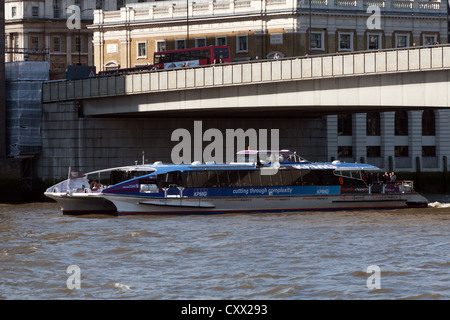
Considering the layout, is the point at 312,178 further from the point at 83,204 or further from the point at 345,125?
the point at 345,125

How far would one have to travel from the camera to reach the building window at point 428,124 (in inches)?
3418

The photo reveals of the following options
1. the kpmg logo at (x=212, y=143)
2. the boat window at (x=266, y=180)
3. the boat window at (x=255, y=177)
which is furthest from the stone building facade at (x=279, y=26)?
the boat window at (x=255, y=177)

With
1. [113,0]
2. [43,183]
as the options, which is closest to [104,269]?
[43,183]

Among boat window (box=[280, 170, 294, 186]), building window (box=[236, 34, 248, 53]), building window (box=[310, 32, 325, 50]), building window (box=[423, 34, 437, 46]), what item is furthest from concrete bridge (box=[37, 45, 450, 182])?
building window (box=[423, 34, 437, 46])

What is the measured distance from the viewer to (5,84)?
66375 mm

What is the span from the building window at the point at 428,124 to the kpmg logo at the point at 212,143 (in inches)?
914

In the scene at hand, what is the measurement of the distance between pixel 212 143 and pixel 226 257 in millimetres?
33278

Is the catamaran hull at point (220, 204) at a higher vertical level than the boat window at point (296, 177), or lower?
lower

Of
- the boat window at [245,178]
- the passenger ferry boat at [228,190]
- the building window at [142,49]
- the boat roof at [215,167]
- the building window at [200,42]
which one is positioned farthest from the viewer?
the building window at [142,49]

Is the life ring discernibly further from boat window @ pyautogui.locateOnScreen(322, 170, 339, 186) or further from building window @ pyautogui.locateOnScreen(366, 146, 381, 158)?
building window @ pyautogui.locateOnScreen(366, 146, 381, 158)

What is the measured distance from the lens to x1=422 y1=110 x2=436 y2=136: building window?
86812 millimetres

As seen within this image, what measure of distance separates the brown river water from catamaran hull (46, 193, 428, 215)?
1651 mm

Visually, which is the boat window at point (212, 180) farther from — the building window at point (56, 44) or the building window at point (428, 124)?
the building window at point (56, 44)
